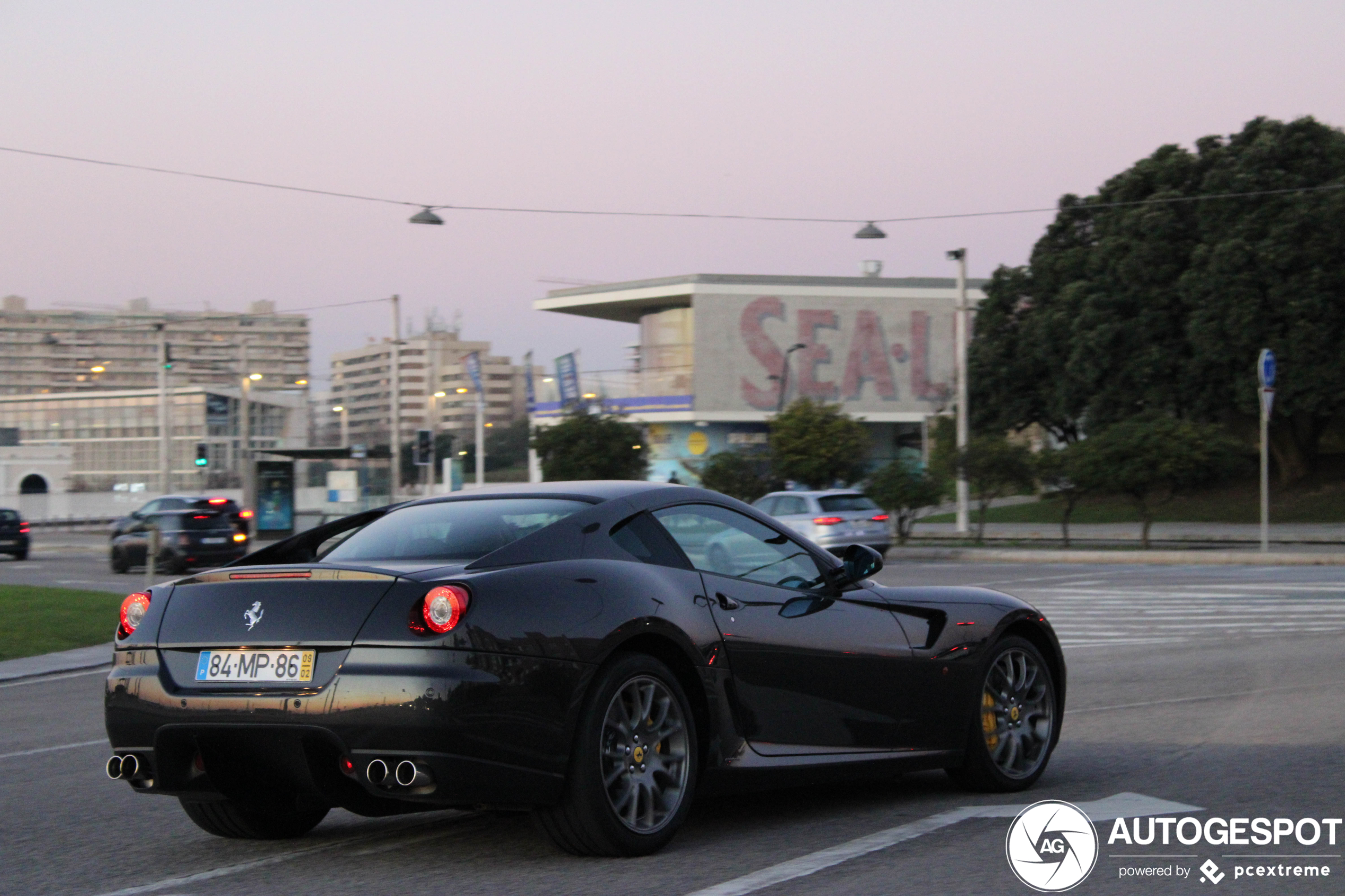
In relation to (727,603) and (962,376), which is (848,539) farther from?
(727,603)

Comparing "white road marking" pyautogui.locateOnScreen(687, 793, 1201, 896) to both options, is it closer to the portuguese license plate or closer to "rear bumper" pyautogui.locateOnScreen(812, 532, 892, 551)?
the portuguese license plate

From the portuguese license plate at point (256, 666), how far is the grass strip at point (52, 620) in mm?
11839

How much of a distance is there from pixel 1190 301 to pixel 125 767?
145ft

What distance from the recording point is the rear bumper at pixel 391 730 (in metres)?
4.76

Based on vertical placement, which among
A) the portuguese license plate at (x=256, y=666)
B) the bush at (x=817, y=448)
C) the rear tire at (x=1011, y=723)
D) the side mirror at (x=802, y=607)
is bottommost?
the rear tire at (x=1011, y=723)

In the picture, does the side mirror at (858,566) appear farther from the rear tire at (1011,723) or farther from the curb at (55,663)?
the curb at (55,663)

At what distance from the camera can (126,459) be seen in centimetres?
14312

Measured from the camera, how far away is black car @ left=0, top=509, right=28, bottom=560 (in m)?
42.0

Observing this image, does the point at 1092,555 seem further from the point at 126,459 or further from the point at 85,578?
the point at 126,459

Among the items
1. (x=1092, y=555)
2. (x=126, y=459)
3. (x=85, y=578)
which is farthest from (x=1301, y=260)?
(x=126, y=459)

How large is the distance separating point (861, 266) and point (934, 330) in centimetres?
659

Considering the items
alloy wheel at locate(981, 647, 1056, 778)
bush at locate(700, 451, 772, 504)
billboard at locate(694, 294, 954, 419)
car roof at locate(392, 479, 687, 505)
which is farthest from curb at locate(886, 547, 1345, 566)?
billboard at locate(694, 294, 954, 419)

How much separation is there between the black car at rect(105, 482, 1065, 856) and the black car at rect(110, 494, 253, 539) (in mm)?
27549

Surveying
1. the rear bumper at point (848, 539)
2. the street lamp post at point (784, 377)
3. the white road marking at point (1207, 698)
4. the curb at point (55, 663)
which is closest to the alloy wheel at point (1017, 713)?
the white road marking at point (1207, 698)
